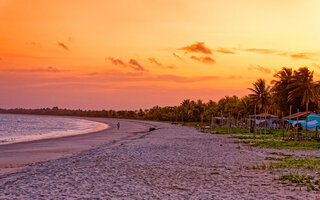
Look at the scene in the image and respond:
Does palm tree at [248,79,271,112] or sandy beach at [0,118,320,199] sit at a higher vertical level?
palm tree at [248,79,271,112]

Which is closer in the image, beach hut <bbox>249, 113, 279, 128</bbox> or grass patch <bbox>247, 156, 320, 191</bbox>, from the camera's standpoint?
grass patch <bbox>247, 156, 320, 191</bbox>

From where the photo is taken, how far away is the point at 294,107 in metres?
69.4

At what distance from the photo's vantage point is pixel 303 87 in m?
67.1

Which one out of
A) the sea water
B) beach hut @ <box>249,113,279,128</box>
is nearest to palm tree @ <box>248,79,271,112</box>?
beach hut @ <box>249,113,279,128</box>

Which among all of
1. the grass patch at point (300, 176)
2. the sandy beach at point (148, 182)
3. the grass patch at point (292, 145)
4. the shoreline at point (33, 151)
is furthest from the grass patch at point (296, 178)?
the grass patch at point (292, 145)

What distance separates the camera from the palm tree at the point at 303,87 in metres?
66.3

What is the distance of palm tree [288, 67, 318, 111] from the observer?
218ft

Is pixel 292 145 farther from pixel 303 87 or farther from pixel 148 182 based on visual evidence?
pixel 303 87

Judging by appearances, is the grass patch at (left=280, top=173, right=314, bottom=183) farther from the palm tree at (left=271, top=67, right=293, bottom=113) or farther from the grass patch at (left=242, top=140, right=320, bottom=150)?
the palm tree at (left=271, top=67, right=293, bottom=113)

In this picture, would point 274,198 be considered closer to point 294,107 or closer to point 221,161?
point 221,161

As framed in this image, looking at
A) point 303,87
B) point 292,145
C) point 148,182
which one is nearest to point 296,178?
point 148,182

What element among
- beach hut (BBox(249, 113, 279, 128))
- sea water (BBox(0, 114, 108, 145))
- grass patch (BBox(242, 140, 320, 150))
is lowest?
sea water (BBox(0, 114, 108, 145))

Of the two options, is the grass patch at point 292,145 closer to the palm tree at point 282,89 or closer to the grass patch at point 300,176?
the grass patch at point 300,176

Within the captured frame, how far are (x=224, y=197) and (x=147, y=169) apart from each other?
6062mm
